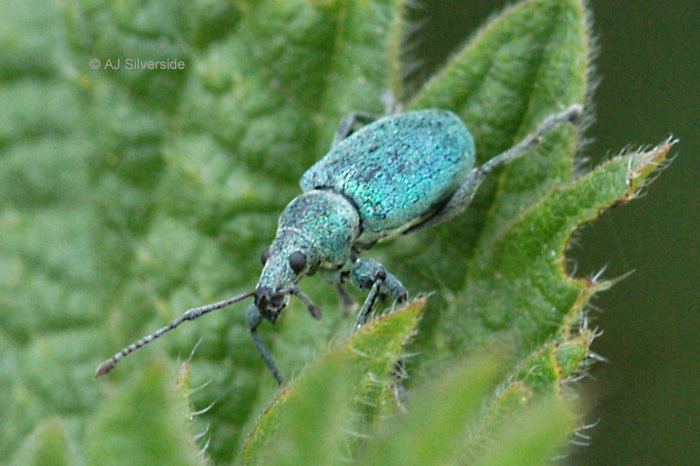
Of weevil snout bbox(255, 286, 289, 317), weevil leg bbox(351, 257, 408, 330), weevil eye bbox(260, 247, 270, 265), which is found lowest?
weevil leg bbox(351, 257, 408, 330)

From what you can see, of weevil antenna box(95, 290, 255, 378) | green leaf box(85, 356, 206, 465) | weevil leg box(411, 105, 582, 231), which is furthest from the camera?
weevil antenna box(95, 290, 255, 378)

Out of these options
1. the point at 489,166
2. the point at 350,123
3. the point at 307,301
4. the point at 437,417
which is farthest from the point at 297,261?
the point at 437,417

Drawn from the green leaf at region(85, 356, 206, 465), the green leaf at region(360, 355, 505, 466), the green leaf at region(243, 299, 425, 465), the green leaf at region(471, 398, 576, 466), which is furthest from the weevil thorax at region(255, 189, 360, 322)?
the green leaf at region(471, 398, 576, 466)

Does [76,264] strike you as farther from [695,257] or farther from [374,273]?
[695,257]

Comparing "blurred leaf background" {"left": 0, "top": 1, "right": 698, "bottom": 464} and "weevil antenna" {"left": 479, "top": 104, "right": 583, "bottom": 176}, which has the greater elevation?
"blurred leaf background" {"left": 0, "top": 1, "right": 698, "bottom": 464}

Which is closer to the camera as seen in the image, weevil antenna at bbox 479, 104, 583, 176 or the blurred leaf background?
weevil antenna at bbox 479, 104, 583, 176

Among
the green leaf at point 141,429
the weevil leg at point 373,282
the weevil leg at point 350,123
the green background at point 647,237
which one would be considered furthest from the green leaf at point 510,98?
the green leaf at point 141,429

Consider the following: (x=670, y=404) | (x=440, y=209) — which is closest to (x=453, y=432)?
(x=440, y=209)

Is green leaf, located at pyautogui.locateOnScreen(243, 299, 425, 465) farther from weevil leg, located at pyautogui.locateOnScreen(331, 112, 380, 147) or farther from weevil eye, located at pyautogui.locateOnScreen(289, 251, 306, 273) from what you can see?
weevil leg, located at pyautogui.locateOnScreen(331, 112, 380, 147)
